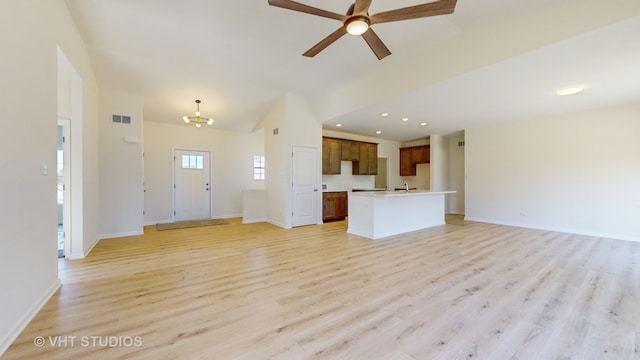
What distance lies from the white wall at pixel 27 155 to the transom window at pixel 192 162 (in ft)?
14.0

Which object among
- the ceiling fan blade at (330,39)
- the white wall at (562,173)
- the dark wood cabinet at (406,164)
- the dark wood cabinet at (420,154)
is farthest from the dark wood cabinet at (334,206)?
the ceiling fan blade at (330,39)

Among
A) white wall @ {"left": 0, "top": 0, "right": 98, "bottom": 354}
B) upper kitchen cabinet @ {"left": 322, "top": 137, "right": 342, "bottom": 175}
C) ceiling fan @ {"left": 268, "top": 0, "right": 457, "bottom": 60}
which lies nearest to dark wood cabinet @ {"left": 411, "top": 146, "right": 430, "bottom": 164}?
upper kitchen cabinet @ {"left": 322, "top": 137, "right": 342, "bottom": 175}

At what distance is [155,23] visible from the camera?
337 centimetres

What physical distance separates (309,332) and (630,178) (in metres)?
6.70

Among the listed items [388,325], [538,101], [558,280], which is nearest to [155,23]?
[388,325]

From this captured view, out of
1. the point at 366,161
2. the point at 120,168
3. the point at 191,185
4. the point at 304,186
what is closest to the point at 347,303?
the point at 304,186

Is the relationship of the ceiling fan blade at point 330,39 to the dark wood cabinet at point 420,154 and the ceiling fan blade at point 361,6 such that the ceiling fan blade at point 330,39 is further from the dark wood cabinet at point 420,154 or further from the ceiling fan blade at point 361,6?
the dark wood cabinet at point 420,154

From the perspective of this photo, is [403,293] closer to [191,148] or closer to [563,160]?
[563,160]

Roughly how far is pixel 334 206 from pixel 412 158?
3891mm

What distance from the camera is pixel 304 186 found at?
6.10 meters

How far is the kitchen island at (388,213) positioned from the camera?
4.81 meters

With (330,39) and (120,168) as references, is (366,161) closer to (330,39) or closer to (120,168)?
(330,39)

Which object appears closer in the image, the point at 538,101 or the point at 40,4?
the point at 40,4

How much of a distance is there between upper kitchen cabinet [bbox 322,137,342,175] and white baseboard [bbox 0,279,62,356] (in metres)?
5.60
